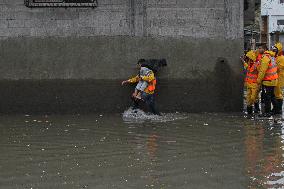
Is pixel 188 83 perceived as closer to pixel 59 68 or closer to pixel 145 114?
pixel 145 114

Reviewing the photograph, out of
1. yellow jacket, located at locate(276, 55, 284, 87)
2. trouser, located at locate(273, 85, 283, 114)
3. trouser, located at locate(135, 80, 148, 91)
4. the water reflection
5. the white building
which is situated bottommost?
the water reflection

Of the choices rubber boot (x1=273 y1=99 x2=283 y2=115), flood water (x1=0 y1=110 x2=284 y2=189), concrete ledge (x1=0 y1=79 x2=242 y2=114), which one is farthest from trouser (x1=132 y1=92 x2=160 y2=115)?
rubber boot (x1=273 y1=99 x2=283 y2=115)

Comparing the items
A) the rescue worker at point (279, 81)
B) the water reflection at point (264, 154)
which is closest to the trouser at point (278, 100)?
the rescue worker at point (279, 81)

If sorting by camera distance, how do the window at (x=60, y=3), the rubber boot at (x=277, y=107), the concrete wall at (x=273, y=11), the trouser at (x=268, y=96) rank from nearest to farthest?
the trouser at (x=268, y=96) < the rubber boot at (x=277, y=107) < the window at (x=60, y=3) < the concrete wall at (x=273, y=11)

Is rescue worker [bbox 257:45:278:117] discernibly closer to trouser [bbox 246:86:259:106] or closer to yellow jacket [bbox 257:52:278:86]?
yellow jacket [bbox 257:52:278:86]

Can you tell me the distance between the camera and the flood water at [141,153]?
593cm

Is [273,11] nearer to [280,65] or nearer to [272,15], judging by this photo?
[272,15]

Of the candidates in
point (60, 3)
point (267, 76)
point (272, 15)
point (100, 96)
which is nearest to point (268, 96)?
point (267, 76)

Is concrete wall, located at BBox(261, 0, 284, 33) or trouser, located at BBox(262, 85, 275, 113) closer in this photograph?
trouser, located at BBox(262, 85, 275, 113)

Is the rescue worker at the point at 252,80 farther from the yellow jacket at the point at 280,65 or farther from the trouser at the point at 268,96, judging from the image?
the yellow jacket at the point at 280,65

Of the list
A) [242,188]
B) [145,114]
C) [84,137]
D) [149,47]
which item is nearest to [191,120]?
[145,114]

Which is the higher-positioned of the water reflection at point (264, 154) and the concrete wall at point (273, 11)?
the concrete wall at point (273, 11)

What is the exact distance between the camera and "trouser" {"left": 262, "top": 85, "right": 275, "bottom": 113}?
12055mm

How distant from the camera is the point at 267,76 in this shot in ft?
39.3
